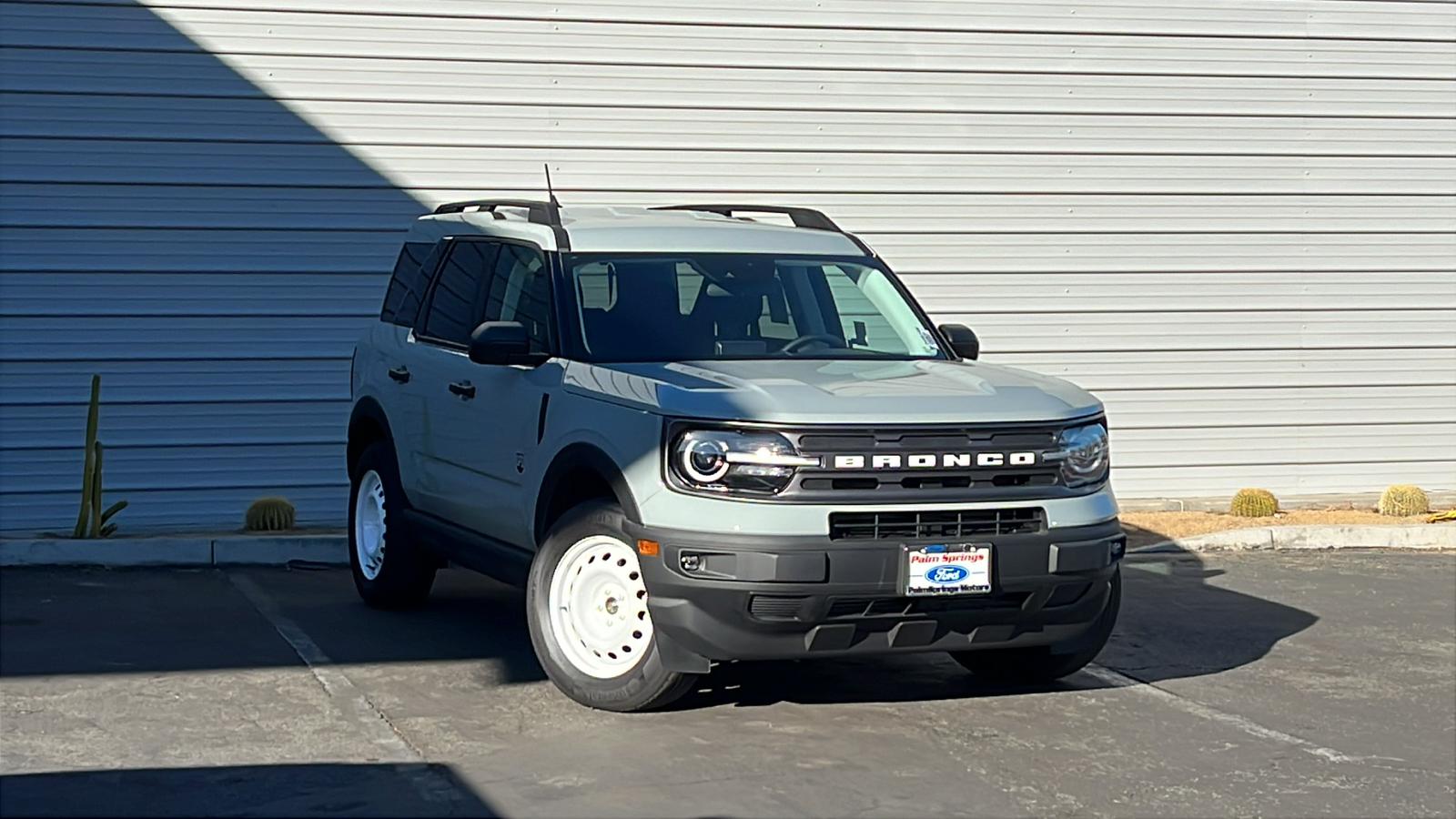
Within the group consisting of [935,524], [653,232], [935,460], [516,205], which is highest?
[516,205]

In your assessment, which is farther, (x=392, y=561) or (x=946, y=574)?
(x=392, y=561)

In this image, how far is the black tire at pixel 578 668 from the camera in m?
6.89

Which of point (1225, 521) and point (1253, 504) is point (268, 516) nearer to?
point (1225, 521)

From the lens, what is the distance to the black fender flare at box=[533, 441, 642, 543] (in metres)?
6.85

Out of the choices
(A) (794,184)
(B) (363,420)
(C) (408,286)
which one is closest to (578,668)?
(B) (363,420)

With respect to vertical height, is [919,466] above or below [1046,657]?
above

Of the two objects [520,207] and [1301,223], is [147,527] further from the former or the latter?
[1301,223]

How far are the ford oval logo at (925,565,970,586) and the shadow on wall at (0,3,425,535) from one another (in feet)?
20.7

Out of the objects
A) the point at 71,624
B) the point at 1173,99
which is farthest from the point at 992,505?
the point at 1173,99

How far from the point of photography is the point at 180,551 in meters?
10.7

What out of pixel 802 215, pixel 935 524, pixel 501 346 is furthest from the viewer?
pixel 802 215

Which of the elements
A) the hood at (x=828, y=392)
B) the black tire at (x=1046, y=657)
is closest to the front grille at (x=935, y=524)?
the hood at (x=828, y=392)

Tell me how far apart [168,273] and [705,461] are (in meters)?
6.17

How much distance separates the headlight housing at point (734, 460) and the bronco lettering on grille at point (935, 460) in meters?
0.13
